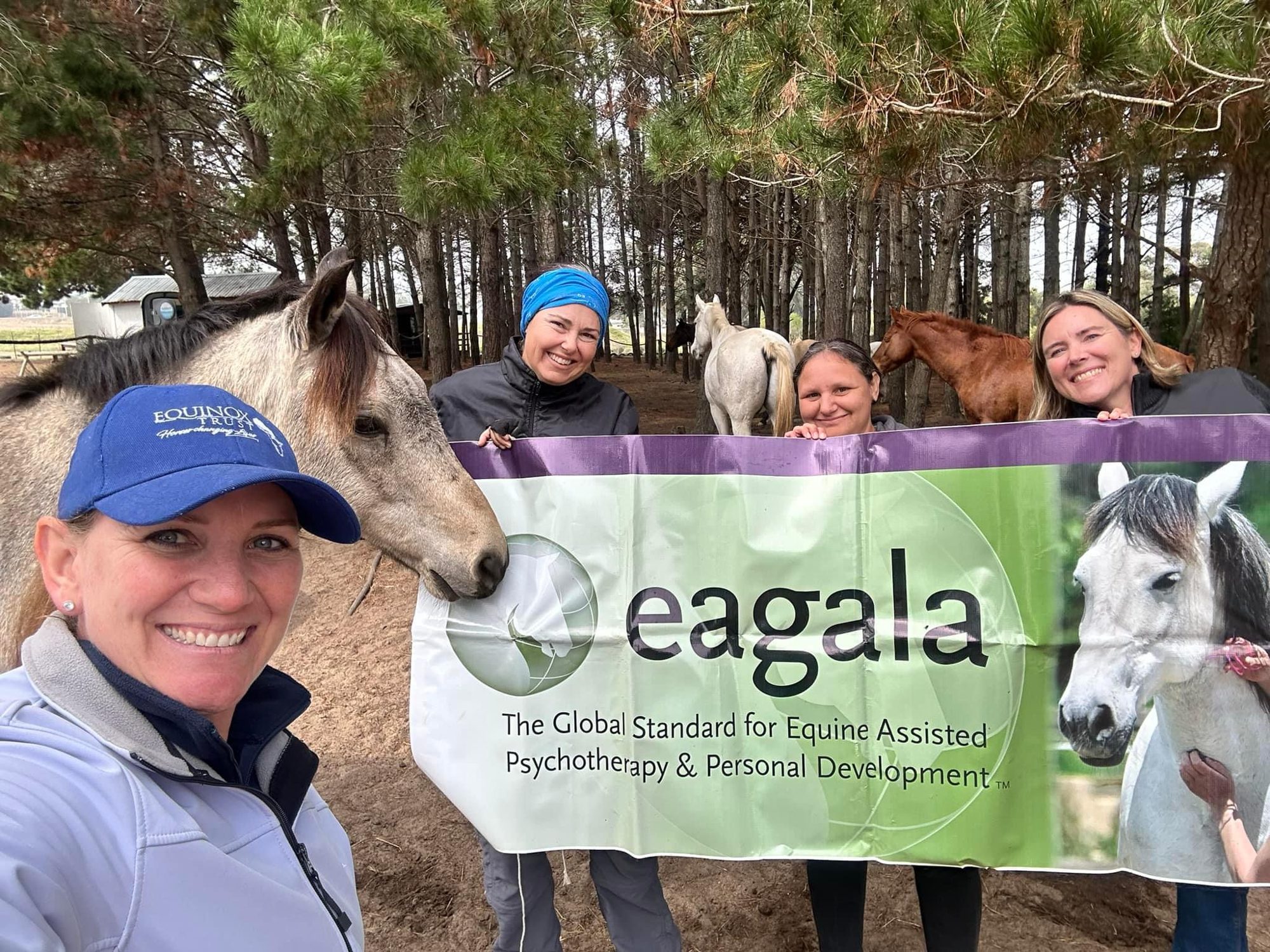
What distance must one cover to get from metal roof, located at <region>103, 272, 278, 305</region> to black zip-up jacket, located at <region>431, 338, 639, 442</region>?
32690mm

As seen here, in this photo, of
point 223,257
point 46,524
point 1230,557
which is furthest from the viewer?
point 223,257

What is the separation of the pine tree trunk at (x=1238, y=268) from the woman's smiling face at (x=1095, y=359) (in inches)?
139

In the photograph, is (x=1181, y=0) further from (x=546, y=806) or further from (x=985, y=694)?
(x=546, y=806)

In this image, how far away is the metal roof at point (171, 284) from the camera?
34.8m

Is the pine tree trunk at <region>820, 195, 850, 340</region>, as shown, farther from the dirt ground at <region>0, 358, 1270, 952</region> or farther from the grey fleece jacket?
the grey fleece jacket

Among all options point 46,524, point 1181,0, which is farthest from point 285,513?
point 1181,0

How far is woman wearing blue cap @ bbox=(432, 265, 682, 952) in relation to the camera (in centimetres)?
225

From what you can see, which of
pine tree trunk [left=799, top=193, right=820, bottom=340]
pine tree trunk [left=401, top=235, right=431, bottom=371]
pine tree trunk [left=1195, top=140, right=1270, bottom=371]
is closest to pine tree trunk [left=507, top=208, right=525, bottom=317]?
pine tree trunk [left=401, top=235, right=431, bottom=371]

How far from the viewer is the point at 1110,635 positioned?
6.90ft

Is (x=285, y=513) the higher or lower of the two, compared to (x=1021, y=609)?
higher

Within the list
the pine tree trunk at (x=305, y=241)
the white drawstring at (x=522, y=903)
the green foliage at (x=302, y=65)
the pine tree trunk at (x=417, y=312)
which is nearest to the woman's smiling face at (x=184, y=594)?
the white drawstring at (x=522, y=903)

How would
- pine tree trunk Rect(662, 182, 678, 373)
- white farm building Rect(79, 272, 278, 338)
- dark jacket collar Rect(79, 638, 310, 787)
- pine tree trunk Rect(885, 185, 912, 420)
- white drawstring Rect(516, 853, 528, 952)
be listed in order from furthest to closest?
white farm building Rect(79, 272, 278, 338) < pine tree trunk Rect(662, 182, 678, 373) < pine tree trunk Rect(885, 185, 912, 420) < white drawstring Rect(516, 853, 528, 952) < dark jacket collar Rect(79, 638, 310, 787)

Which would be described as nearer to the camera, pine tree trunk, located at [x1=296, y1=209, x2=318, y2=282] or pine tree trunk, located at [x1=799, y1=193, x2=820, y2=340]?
pine tree trunk, located at [x1=296, y1=209, x2=318, y2=282]

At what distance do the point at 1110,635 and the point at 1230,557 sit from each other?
1.28 ft
